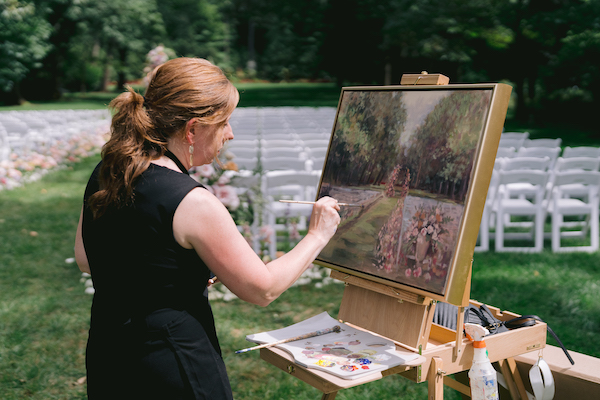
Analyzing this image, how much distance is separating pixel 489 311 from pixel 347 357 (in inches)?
34.1

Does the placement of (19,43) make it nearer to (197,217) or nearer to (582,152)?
(582,152)

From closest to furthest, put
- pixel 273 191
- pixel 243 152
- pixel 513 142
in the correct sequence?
pixel 273 191
pixel 243 152
pixel 513 142

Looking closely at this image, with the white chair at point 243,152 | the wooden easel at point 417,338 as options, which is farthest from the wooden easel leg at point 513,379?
the white chair at point 243,152

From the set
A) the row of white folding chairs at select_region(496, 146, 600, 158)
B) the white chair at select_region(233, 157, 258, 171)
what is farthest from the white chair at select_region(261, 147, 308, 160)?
the row of white folding chairs at select_region(496, 146, 600, 158)

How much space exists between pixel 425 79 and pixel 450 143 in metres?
0.33

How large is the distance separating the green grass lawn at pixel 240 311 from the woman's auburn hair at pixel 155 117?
2279 millimetres

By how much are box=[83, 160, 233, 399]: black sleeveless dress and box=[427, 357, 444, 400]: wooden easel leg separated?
79 cm

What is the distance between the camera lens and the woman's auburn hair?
1581mm

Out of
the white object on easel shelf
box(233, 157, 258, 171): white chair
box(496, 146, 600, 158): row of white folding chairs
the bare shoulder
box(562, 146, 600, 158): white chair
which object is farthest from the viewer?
box(496, 146, 600, 158): row of white folding chairs

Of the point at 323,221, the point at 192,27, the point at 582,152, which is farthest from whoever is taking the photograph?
the point at 192,27

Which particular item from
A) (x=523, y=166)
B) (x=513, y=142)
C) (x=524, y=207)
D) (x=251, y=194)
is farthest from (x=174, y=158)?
(x=513, y=142)

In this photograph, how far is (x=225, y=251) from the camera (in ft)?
5.08

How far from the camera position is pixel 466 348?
7.16 feet

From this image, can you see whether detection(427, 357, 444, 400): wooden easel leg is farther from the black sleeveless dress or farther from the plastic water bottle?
the black sleeveless dress
